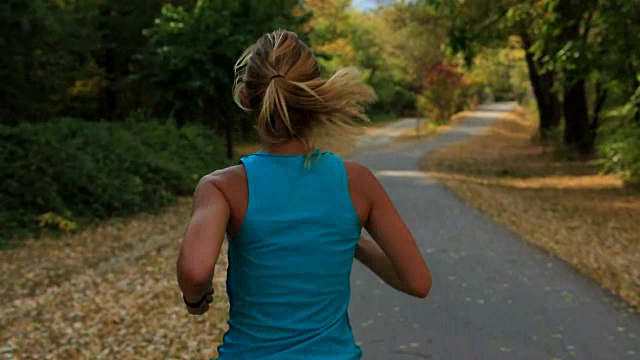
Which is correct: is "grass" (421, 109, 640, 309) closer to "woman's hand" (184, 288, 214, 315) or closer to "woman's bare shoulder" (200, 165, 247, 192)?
"woman's hand" (184, 288, 214, 315)

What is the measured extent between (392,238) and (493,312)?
5517 mm

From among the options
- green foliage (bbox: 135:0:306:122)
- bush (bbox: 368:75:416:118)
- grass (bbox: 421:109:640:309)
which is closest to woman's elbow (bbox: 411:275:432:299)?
grass (bbox: 421:109:640:309)

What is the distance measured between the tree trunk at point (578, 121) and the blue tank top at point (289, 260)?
26.5m

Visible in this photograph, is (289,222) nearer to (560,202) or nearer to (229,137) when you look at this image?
(560,202)

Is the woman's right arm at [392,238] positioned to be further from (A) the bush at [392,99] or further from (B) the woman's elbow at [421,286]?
(A) the bush at [392,99]

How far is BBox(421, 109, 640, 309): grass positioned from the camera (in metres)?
10.5

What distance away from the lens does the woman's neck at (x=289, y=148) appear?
208 cm

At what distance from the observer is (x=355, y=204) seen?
6.75 feet

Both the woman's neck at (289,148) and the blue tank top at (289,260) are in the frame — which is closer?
the blue tank top at (289,260)

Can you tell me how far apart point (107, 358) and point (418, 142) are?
39.0 m

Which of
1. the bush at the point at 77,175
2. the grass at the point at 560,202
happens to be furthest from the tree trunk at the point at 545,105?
the bush at the point at 77,175

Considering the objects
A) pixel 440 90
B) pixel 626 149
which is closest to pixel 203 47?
pixel 626 149

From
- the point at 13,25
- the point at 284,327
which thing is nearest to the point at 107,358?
the point at 284,327

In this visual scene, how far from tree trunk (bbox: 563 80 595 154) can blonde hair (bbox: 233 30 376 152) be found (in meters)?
26.4
